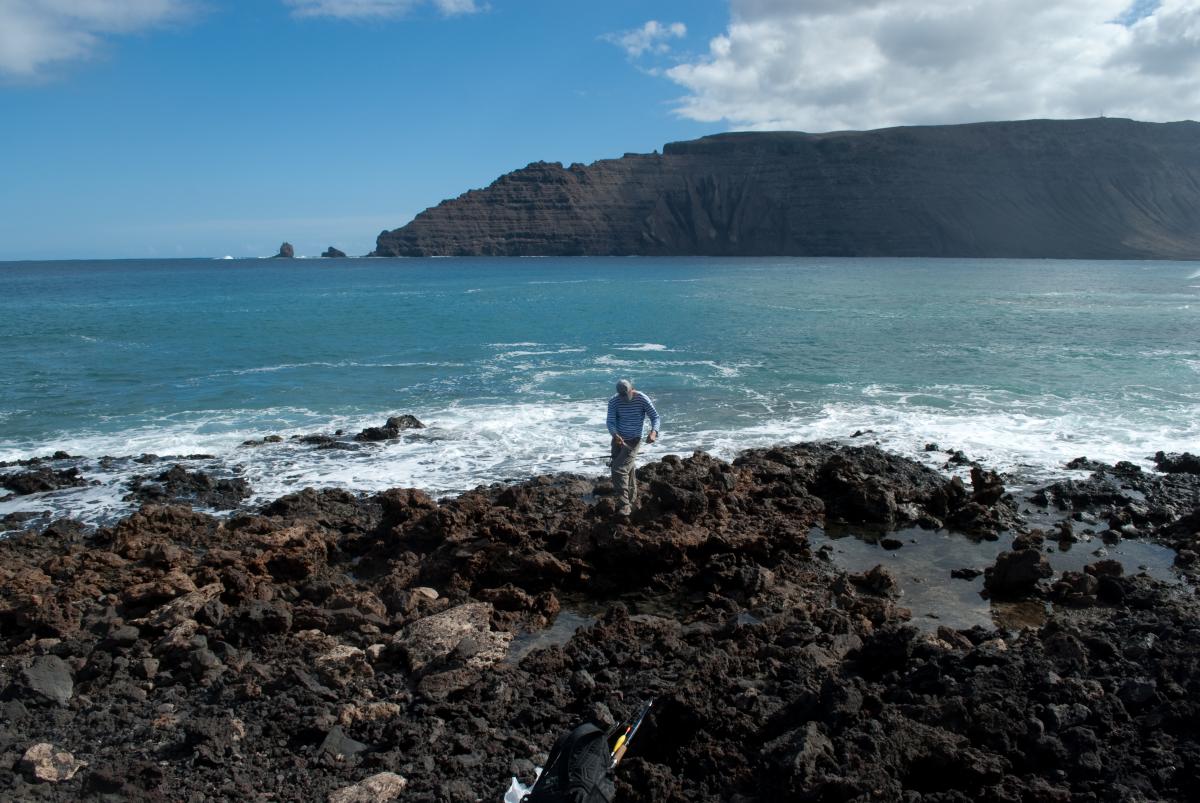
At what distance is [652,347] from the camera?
31.5 metres

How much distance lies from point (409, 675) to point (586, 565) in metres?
2.80

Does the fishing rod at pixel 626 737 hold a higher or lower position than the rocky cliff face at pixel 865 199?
lower

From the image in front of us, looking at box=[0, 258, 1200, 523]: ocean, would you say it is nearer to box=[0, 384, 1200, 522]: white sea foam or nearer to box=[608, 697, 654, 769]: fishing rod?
box=[0, 384, 1200, 522]: white sea foam

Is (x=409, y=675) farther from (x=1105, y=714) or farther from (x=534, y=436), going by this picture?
(x=534, y=436)

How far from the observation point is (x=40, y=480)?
13.8 meters

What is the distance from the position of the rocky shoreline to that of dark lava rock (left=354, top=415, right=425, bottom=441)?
4.62m

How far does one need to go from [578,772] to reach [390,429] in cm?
1299

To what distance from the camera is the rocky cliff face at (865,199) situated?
13925 cm

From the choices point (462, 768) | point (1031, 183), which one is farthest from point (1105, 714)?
point (1031, 183)

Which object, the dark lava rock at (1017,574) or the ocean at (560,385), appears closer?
the dark lava rock at (1017,574)

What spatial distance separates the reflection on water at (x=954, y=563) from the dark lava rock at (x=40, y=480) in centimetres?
1198

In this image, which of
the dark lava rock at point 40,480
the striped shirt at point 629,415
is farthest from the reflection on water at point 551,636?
the dark lava rock at point 40,480

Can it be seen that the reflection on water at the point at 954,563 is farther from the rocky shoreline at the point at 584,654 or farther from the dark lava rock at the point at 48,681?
the dark lava rock at the point at 48,681

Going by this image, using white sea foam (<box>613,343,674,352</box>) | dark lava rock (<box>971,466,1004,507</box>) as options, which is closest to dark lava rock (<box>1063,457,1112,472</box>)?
dark lava rock (<box>971,466,1004,507</box>)
